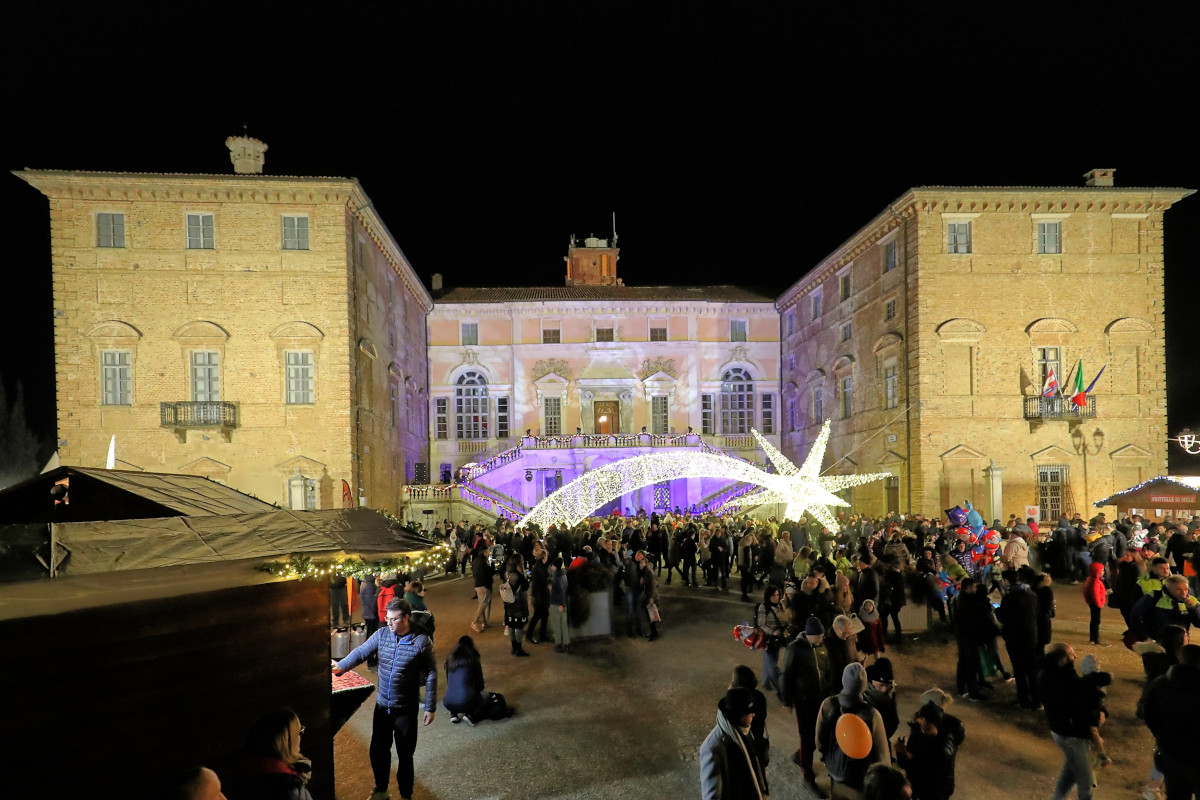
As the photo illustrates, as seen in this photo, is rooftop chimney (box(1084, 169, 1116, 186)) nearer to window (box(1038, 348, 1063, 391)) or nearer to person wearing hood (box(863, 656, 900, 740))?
window (box(1038, 348, 1063, 391))

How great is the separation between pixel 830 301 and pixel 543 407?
1612 cm

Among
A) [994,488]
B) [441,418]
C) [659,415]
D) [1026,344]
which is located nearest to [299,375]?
[441,418]

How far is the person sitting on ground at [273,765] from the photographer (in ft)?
11.0

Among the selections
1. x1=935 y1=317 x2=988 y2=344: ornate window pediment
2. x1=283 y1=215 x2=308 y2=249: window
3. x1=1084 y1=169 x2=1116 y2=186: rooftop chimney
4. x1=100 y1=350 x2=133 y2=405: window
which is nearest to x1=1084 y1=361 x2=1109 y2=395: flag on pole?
x1=935 y1=317 x2=988 y2=344: ornate window pediment

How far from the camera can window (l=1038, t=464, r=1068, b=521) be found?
75.1 ft

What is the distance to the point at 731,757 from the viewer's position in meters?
3.83

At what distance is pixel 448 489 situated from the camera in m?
28.5

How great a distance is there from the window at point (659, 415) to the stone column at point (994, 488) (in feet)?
55.3

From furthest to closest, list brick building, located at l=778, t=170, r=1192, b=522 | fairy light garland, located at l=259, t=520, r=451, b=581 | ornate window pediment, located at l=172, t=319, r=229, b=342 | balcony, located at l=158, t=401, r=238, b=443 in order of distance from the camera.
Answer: brick building, located at l=778, t=170, r=1192, b=522, ornate window pediment, located at l=172, t=319, r=229, b=342, balcony, located at l=158, t=401, r=238, b=443, fairy light garland, located at l=259, t=520, r=451, b=581

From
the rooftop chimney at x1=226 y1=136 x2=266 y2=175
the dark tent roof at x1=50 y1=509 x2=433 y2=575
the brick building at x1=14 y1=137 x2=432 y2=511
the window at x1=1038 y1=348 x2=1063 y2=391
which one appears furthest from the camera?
the rooftop chimney at x1=226 y1=136 x2=266 y2=175

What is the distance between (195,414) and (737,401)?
26750mm

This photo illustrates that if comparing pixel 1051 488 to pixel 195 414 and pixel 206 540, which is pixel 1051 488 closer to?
pixel 206 540

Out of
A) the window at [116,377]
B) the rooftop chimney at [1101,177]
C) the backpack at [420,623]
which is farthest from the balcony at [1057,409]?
the window at [116,377]

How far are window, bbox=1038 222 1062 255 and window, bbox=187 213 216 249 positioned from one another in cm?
2974
